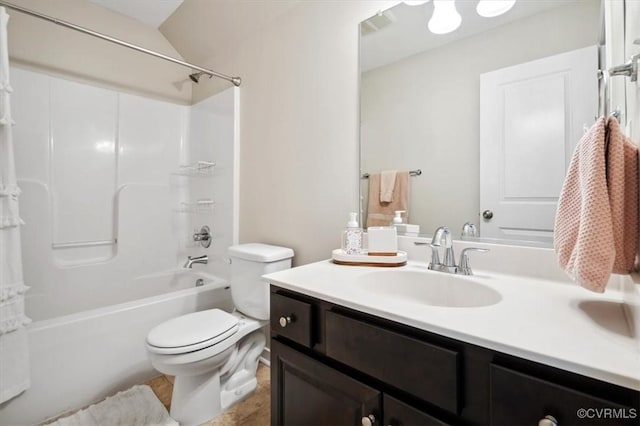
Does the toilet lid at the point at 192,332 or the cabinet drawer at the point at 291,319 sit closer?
the cabinet drawer at the point at 291,319

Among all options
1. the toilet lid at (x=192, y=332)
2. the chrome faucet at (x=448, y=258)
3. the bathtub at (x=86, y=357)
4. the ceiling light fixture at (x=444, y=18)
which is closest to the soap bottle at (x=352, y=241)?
the chrome faucet at (x=448, y=258)

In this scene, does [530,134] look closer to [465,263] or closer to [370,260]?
[465,263]

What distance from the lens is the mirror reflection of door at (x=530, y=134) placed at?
0.90 m

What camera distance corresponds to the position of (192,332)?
4.20 ft

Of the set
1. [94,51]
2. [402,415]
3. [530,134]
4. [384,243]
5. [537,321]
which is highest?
[94,51]

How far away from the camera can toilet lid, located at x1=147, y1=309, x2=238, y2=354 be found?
119 cm

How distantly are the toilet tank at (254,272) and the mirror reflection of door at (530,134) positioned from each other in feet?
3.18

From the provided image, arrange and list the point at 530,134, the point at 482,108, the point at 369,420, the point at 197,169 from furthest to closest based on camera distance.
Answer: the point at 197,169 → the point at 482,108 → the point at 530,134 → the point at 369,420

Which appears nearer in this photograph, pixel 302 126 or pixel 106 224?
pixel 302 126

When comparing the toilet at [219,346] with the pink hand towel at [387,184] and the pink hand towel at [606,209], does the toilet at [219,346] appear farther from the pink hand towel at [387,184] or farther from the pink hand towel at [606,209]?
the pink hand towel at [606,209]

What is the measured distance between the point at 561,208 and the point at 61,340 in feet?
6.67

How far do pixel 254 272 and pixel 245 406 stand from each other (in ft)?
2.23

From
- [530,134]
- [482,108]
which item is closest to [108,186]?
[482,108]

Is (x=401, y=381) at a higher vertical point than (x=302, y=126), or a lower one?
lower
